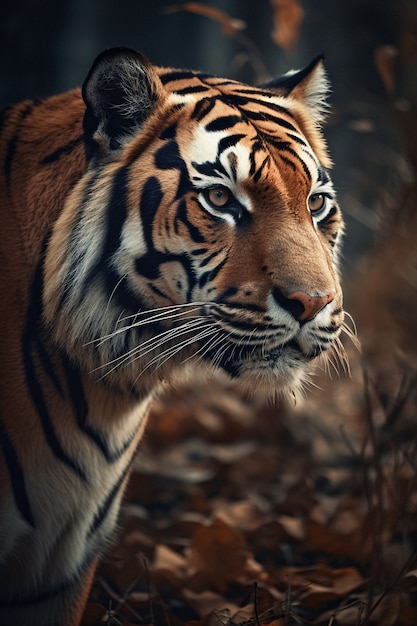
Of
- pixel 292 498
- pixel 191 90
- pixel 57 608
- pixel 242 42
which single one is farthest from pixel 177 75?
pixel 292 498

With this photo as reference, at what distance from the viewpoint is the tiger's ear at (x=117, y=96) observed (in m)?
1.31

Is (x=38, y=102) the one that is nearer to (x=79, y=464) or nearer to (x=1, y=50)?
(x=1, y=50)

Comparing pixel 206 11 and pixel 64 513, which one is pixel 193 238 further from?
pixel 206 11

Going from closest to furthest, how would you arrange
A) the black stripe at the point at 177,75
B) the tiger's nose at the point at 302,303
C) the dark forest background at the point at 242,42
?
the tiger's nose at the point at 302,303
the black stripe at the point at 177,75
the dark forest background at the point at 242,42

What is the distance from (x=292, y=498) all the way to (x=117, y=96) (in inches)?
61.1

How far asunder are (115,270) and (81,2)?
897 mm

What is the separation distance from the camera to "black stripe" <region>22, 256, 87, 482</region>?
58.2 inches

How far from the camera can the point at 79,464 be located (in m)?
1.58

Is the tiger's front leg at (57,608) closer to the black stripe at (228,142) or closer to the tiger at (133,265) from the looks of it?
the tiger at (133,265)

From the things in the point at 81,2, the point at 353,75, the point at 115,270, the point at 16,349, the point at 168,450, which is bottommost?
the point at 168,450

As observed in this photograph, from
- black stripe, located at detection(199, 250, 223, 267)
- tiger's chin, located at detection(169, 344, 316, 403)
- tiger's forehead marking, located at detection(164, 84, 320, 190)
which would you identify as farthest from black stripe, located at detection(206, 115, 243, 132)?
tiger's chin, located at detection(169, 344, 316, 403)

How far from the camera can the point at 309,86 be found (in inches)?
62.2

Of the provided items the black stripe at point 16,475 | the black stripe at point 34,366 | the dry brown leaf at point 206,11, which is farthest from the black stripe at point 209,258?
the dry brown leaf at point 206,11

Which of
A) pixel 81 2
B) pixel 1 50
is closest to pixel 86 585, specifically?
pixel 1 50
